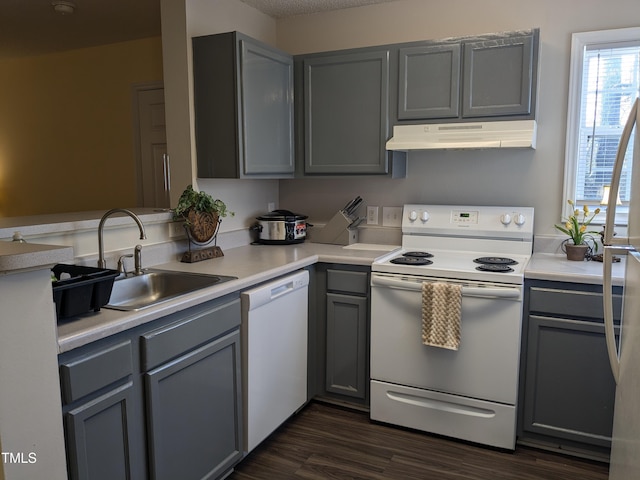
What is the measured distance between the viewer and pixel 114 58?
4047 mm

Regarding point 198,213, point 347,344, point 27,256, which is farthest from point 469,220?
point 27,256

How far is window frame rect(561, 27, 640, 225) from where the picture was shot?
2.61 m

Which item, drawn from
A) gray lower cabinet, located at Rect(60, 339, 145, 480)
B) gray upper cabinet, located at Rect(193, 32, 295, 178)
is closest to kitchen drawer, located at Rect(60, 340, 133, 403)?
gray lower cabinet, located at Rect(60, 339, 145, 480)

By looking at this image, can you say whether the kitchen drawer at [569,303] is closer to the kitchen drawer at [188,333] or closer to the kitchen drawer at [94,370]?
the kitchen drawer at [188,333]

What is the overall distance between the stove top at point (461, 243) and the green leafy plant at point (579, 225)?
189 millimetres

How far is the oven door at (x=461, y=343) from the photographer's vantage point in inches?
93.4

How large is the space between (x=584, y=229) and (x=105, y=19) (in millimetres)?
3264

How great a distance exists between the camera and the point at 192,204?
2598mm

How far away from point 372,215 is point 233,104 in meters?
1.15

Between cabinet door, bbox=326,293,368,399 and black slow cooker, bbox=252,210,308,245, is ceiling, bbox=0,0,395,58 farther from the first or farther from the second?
cabinet door, bbox=326,293,368,399

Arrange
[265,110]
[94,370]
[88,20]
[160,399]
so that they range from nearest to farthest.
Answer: [94,370], [160,399], [265,110], [88,20]

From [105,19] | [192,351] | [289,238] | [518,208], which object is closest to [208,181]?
[289,238]

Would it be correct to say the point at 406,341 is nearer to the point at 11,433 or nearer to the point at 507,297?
the point at 507,297

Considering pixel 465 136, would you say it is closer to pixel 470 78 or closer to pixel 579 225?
pixel 470 78
